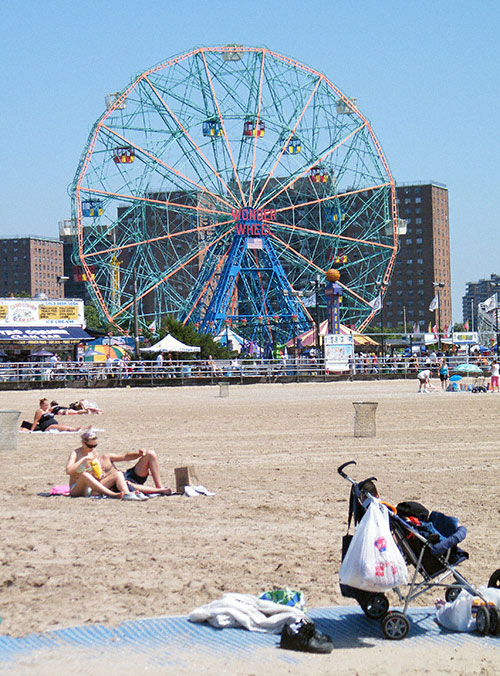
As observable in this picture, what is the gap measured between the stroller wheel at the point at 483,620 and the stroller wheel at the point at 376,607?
549 mm

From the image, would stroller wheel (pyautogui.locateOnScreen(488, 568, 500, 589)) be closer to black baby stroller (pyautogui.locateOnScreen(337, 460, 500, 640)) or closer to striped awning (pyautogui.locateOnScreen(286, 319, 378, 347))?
black baby stroller (pyautogui.locateOnScreen(337, 460, 500, 640))

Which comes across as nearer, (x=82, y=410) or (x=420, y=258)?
(x=82, y=410)

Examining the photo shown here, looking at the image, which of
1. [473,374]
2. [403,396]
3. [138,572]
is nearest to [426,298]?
[473,374]

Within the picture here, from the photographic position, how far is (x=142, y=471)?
35.0 ft

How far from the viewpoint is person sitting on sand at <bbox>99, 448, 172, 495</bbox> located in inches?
412

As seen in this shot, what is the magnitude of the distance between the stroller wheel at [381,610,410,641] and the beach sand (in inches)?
2.7

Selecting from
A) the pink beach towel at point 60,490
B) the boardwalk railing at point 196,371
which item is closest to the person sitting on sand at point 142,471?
the pink beach towel at point 60,490

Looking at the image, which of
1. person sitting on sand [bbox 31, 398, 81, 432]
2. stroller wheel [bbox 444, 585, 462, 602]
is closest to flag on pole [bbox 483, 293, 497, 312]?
person sitting on sand [bbox 31, 398, 81, 432]

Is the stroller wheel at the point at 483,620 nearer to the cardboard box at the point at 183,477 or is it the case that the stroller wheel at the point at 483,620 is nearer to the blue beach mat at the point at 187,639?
the blue beach mat at the point at 187,639

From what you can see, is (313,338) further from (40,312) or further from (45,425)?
(45,425)

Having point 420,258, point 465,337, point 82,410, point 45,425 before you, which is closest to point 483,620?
point 45,425

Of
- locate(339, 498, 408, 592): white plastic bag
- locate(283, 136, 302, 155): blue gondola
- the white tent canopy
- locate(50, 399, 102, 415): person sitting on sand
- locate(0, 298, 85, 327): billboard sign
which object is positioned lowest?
locate(50, 399, 102, 415): person sitting on sand

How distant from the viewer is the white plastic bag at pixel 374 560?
5.70 metres

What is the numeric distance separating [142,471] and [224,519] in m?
1.95
